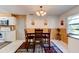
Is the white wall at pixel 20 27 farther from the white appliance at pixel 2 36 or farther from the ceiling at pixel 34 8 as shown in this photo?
the ceiling at pixel 34 8

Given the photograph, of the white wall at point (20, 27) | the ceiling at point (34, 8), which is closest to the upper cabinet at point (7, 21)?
the white wall at point (20, 27)

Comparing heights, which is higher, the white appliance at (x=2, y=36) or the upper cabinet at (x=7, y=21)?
the upper cabinet at (x=7, y=21)

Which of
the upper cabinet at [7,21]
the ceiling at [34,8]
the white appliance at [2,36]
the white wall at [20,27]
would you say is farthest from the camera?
the white wall at [20,27]

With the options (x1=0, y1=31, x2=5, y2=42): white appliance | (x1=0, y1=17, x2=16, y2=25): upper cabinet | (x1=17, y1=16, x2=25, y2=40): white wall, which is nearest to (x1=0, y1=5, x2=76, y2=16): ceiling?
(x1=0, y1=17, x2=16, y2=25): upper cabinet

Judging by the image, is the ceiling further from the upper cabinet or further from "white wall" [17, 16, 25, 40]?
"white wall" [17, 16, 25, 40]

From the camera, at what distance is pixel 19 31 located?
406 inches

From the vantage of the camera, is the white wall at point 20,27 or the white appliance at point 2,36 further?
the white wall at point 20,27

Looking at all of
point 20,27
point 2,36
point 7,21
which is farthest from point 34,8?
point 20,27

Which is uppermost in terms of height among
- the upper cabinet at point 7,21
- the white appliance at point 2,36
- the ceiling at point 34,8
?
the ceiling at point 34,8
